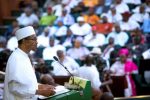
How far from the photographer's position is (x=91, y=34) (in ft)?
41.9

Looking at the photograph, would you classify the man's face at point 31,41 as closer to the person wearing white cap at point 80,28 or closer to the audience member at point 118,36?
the audience member at point 118,36

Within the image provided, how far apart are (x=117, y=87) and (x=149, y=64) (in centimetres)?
112

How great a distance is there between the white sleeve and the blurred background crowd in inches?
181

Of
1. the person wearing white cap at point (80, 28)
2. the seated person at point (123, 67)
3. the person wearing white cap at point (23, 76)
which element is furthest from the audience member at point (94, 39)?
the person wearing white cap at point (23, 76)

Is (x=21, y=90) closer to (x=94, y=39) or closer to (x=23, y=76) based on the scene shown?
(x=23, y=76)

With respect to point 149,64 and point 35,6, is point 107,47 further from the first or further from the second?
point 35,6

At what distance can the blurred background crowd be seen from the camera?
990 centimetres

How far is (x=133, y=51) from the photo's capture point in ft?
35.7

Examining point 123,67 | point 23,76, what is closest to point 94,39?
point 123,67

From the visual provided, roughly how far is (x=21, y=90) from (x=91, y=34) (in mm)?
8790

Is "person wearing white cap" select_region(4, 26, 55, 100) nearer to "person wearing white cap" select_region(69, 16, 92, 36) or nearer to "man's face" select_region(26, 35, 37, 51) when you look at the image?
"man's face" select_region(26, 35, 37, 51)

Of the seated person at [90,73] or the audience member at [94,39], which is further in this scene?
the audience member at [94,39]

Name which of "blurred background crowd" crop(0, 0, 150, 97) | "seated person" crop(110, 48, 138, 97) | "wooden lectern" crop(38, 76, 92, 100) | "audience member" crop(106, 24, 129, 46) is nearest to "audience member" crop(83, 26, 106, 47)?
"blurred background crowd" crop(0, 0, 150, 97)

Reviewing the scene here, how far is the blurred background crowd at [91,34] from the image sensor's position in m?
9.90
